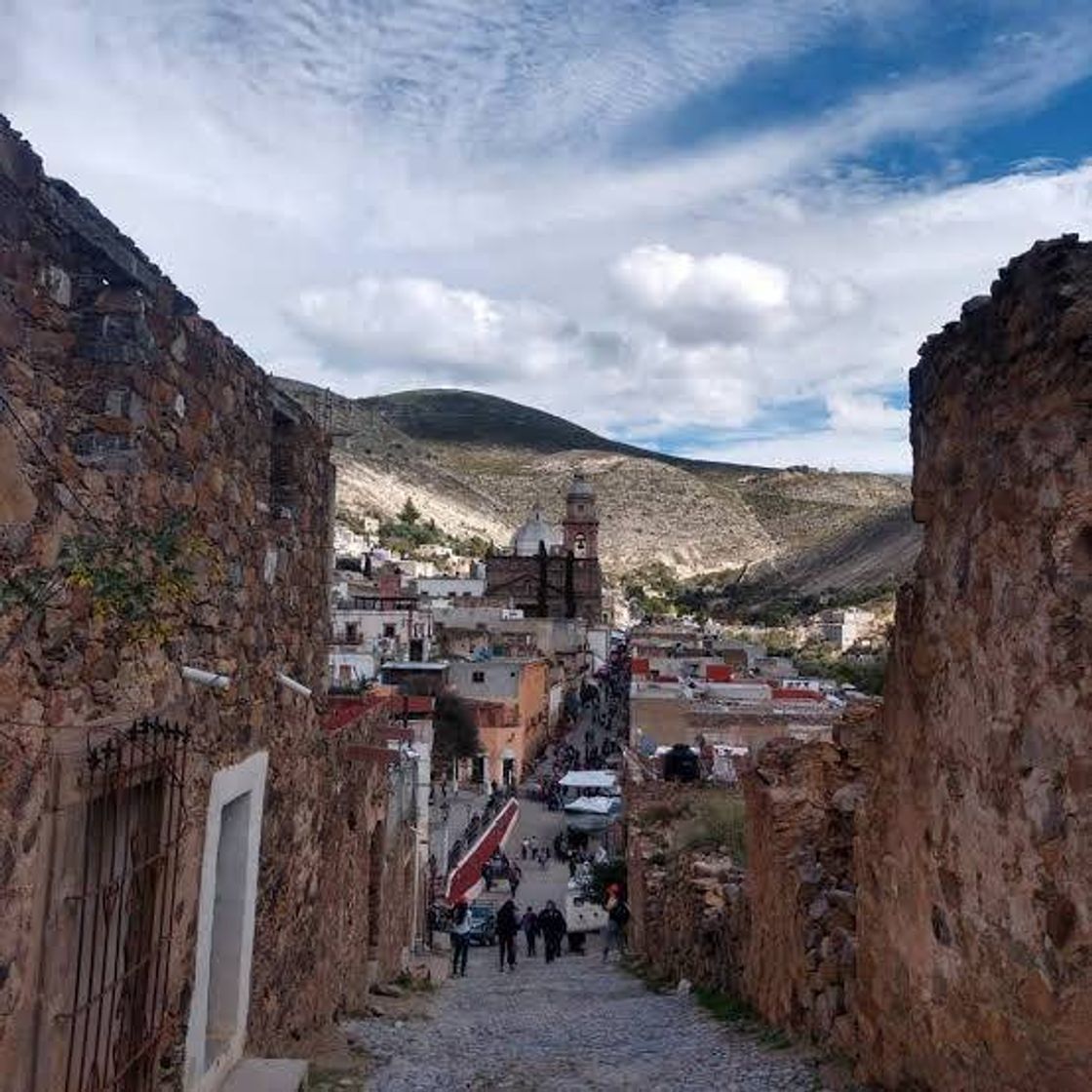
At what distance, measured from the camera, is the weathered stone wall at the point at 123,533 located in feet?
11.5

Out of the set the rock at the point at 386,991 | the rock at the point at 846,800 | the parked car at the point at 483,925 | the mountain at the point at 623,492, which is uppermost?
the mountain at the point at 623,492

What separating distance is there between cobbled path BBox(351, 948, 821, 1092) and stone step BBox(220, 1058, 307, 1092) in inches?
36.6

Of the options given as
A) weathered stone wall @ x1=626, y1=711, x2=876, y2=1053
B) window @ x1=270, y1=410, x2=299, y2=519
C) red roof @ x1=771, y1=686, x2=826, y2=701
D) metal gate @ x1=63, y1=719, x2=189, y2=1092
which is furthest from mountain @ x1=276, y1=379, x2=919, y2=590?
metal gate @ x1=63, y1=719, x2=189, y2=1092

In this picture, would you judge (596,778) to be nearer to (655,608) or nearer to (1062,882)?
(1062,882)

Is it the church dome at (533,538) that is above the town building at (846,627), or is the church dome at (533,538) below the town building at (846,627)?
above

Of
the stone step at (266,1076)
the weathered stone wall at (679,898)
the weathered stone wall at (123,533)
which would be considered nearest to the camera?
the weathered stone wall at (123,533)

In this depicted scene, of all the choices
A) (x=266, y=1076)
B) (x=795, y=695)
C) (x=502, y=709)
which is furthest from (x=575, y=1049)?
(x=502, y=709)

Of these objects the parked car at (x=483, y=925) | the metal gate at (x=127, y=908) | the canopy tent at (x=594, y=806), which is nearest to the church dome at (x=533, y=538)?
the canopy tent at (x=594, y=806)

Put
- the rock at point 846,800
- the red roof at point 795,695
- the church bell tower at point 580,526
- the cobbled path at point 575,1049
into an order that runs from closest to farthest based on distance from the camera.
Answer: the cobbled path at point 575,1049, the rock at point 846,800, the red roof at point 795,695, the church bell tower at point 580,526

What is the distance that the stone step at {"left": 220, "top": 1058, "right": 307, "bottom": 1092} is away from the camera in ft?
18.2

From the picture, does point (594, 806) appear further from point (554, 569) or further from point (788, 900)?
point (554, 569)

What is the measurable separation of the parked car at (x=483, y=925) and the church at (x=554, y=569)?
5150cm

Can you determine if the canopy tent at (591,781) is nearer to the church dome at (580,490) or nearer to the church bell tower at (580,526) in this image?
the church bell tower at (580,526)

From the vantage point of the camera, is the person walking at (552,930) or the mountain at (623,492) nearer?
the person walking at (552,930)
